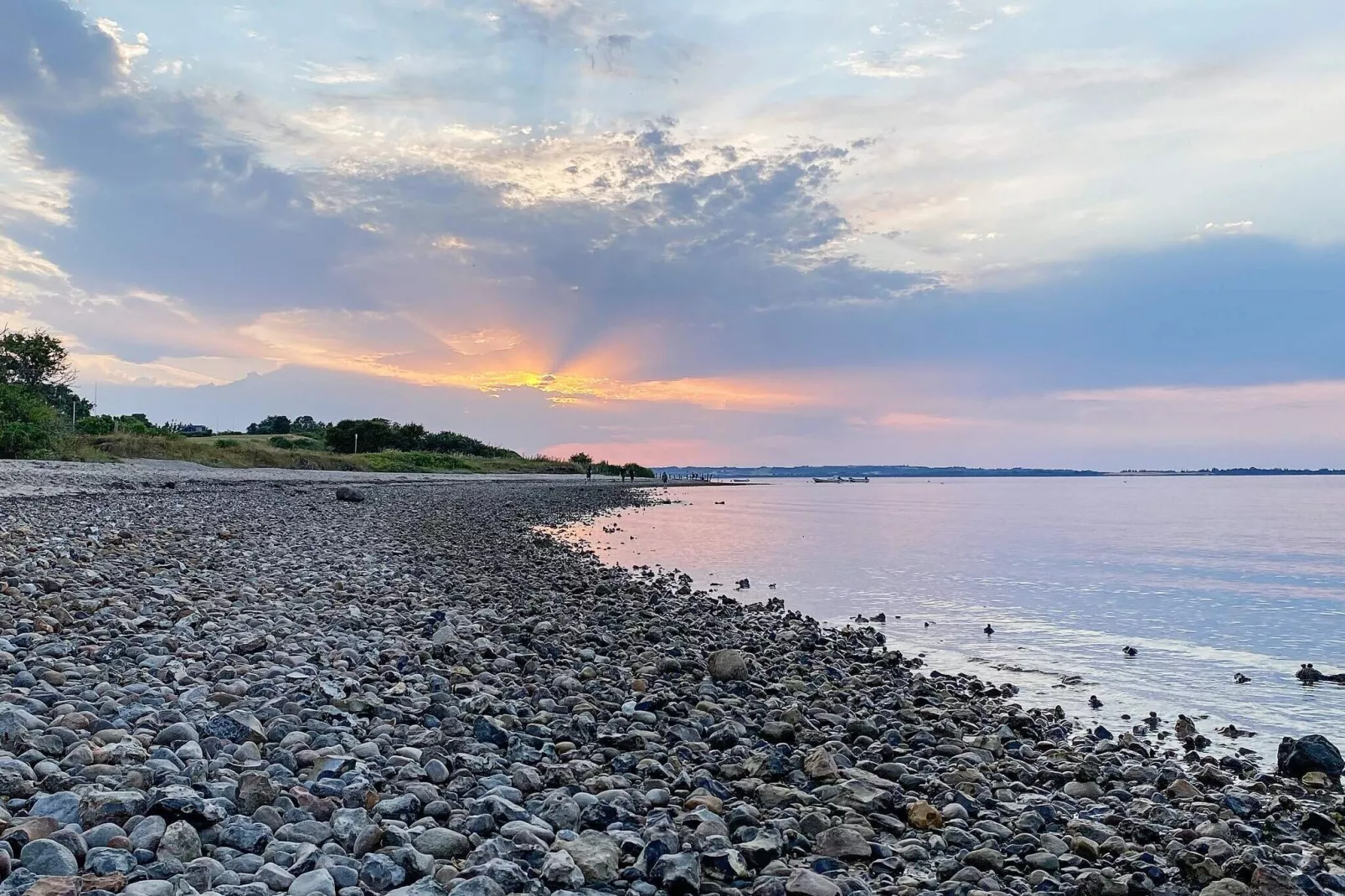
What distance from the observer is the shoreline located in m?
3.84

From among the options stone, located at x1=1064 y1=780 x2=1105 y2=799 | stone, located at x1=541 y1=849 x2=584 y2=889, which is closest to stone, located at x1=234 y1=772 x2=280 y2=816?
stone, located at x1=541 y1=849 x2=584 y2=889

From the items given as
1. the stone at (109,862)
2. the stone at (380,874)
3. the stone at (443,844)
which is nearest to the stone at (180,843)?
the stone at (109,862)

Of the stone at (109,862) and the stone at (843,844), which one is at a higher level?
the stone at (109,862)

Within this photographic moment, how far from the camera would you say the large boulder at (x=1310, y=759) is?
6.57 m

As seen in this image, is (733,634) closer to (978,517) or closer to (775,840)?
(775,840)

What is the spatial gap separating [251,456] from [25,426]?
20.0 m

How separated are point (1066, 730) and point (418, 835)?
6438 mm

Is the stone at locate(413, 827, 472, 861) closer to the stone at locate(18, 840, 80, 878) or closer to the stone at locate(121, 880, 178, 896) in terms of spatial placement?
the stone at locate(121, 880, 178, 896)

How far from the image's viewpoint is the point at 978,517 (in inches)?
1841

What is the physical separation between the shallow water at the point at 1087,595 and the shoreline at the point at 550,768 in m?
2.05

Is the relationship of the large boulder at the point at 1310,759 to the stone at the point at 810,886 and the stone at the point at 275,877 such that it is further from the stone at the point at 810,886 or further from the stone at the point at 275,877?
the stone at the point at 275,877

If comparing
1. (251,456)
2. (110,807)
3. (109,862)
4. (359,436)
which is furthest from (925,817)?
(359,436)

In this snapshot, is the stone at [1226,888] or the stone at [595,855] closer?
the stone at [595,855]

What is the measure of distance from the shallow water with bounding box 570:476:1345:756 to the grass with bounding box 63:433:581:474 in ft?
107
